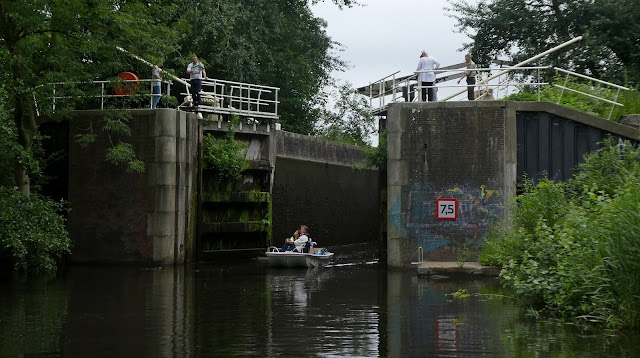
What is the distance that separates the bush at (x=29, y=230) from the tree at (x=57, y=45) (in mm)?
1342

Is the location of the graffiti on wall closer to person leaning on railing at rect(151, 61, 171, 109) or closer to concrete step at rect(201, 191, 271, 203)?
concrete step at rect(201, 191, 271, 203)

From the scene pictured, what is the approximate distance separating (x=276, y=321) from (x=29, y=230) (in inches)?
418

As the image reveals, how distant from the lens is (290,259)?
27406mm

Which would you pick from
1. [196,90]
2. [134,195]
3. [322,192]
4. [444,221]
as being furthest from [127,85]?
[322,192]

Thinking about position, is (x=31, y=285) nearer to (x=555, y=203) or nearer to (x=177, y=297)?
(x=177, y=297)

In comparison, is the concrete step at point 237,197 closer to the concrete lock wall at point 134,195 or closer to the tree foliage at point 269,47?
the concrete lock wall at point 134,195

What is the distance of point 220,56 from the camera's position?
36.8m

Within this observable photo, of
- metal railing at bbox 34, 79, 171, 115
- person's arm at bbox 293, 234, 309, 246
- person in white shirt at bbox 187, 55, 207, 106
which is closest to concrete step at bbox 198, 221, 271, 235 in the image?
person's arm at bbox 293, 234, 309, 246

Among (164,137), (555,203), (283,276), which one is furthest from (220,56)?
(555,203)

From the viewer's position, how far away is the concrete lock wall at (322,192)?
35188 millimetres

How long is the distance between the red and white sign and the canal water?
2.73 m

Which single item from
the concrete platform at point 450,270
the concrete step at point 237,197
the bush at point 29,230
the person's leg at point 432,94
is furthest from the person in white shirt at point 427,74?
the bush at point 29,230

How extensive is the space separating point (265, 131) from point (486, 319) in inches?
707

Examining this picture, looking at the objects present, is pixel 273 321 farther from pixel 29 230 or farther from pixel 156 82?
pixel 156 82
